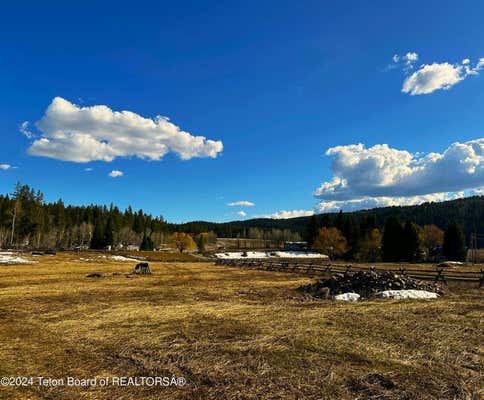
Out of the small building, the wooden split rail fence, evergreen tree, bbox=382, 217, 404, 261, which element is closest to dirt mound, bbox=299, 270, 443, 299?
the wooden split rail fence

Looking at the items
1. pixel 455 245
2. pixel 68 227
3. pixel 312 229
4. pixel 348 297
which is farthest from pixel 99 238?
pixel 348 297

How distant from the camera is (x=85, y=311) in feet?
53.0

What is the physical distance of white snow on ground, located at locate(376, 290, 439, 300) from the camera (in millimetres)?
20455

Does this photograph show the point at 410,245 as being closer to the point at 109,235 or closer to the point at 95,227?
the point at 109,235

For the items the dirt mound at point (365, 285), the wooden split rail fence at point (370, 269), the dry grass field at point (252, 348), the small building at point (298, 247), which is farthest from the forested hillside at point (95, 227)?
the dry grass field at point (252, 348)

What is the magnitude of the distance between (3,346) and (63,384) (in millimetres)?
4319

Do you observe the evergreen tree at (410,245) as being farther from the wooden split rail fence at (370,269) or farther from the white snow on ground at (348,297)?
the white snow on ground at (348,297)

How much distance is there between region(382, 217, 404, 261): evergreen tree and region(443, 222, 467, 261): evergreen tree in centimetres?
1429

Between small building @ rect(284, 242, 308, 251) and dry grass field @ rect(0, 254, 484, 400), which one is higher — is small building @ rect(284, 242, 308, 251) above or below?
below

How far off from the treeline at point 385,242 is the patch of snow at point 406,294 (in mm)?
60547

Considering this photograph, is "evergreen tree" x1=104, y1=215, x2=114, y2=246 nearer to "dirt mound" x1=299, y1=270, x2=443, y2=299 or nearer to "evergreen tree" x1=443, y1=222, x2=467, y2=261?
"evergreen tree" x1=443, y1=222, x2=467, y2=261

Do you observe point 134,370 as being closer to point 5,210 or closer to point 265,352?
point 265,352

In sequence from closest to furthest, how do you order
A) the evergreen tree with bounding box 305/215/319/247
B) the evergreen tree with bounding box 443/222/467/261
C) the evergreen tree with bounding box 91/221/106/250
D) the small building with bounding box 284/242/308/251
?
the evergreen tree with bounding box 443/222/467/261 → the evergreen tree with bounding box 305/215/319/247 → the evergreen tree with bounding box 91/221/106/250 → the small building with bounding box 284/242/308/251

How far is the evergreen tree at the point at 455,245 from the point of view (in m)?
80.2
